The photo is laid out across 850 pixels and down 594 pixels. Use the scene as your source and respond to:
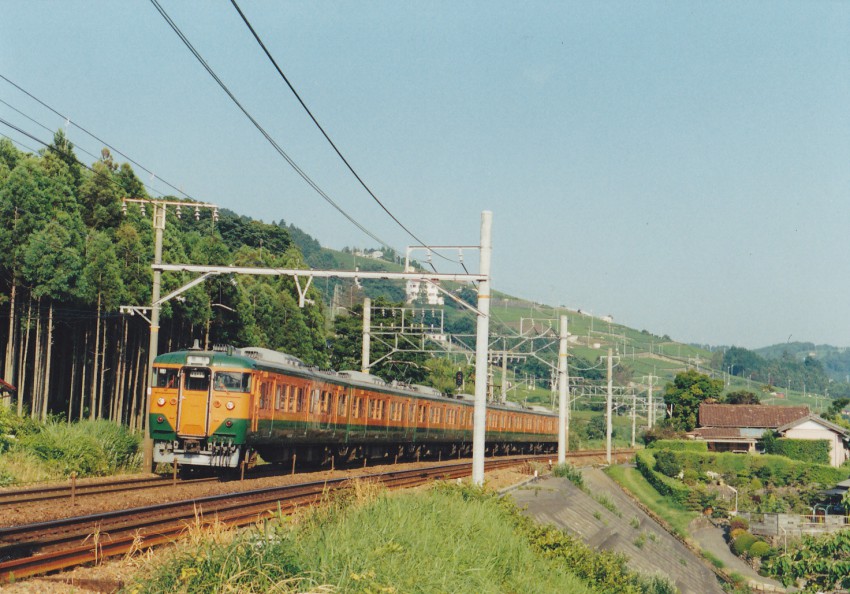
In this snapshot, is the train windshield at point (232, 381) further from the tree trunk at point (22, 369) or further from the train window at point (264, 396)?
the tree trunk at point (22, 369)

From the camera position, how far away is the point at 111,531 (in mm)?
11992

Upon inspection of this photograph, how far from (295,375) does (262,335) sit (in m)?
25.4

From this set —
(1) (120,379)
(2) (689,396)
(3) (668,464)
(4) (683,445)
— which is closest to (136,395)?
(1) (120,379)

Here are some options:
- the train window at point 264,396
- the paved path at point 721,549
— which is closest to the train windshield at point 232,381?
the train window at point 264,396

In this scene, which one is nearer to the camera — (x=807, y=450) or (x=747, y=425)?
(x=807, y=450)

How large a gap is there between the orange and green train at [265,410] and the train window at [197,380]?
23mm

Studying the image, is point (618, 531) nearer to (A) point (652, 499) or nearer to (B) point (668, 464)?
(A) point (652, 499)

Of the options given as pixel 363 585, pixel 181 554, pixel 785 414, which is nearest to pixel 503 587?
pixel 363 585

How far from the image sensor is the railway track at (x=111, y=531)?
9767mm

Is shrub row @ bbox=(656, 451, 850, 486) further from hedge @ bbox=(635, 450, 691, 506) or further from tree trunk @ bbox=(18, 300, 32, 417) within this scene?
tree trunk @ bbox=(18, 300, 32, 417)

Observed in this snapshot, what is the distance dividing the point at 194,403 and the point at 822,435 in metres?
56.2

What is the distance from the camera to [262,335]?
48719 millimetres

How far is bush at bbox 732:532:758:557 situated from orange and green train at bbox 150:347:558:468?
20182 millimetres

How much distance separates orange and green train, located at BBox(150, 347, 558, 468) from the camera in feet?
69.0
